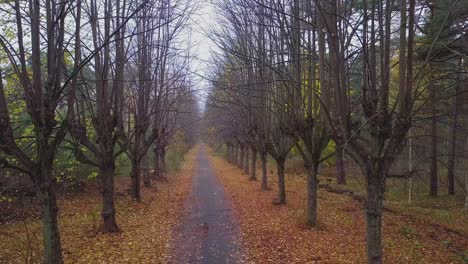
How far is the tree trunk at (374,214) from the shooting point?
20.9 feet

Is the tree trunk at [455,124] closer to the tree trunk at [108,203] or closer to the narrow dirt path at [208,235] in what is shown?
the narrow dirt path at [208,235]

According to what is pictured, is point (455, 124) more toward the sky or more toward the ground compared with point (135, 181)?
more toward the sky

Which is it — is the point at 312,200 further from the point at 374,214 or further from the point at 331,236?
the point at 374,214

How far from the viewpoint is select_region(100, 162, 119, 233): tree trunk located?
36.5ft

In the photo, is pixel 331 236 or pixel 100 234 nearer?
pixel 331 236

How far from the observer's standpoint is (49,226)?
6.88 meters

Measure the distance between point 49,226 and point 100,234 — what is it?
4183mm

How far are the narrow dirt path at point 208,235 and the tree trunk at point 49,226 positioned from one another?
7.95ft

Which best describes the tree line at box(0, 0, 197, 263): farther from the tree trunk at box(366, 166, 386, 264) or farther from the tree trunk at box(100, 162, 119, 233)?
the tree trunk at box(366, 166, 386, 264)

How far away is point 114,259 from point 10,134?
3.50 meters

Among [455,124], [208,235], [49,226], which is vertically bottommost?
[208,235]

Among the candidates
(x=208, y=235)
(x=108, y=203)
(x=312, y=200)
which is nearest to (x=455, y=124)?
(x=312, y=200)

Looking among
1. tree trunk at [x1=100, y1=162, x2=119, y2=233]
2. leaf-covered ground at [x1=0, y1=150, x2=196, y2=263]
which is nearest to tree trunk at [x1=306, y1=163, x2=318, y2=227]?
leaf-covered ground at [x1=0, y1=150, x2=196, y2=263]

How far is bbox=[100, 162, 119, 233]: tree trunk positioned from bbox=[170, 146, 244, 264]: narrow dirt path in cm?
182
